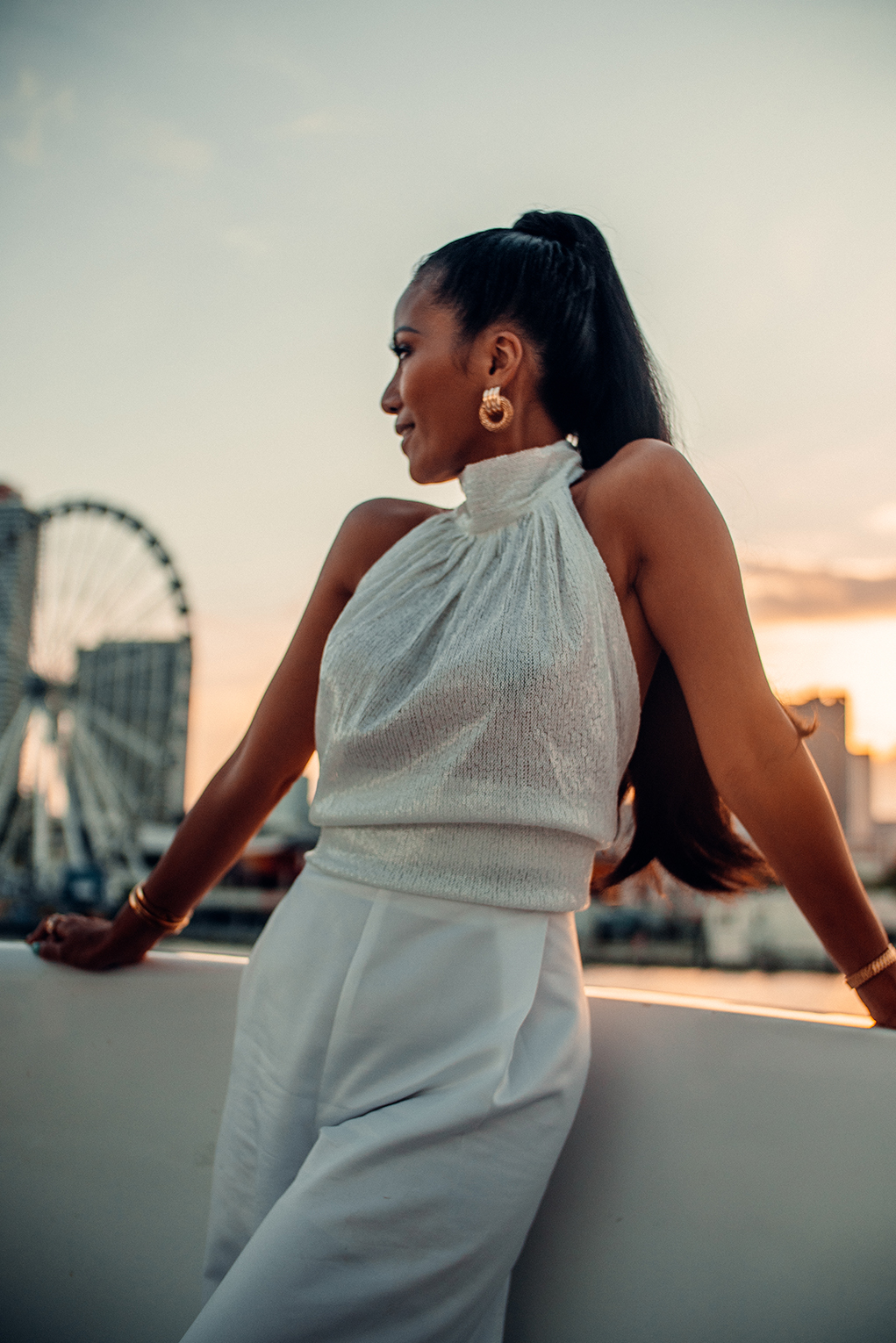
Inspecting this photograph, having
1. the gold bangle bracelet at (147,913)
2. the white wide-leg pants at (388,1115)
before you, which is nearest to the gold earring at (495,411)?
the white wide-leg pants at (388,1115)

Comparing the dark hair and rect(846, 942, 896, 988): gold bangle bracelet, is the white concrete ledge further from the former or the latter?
the dark hair

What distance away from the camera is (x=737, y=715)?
0.88m

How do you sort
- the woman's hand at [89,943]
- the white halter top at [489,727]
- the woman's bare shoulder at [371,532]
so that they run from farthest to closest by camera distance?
the woman's hand at [89,943], the woman's bare shoulder at [371,532], the white halter top at [489,727]

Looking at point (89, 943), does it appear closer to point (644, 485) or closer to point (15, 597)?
point (644, 485)

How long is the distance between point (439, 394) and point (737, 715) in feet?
1.57

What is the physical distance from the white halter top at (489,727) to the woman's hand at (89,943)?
48 centimetres

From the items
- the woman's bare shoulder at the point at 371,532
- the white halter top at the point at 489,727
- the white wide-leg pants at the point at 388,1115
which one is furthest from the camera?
the woman's bare shoulder at the point at 371,532

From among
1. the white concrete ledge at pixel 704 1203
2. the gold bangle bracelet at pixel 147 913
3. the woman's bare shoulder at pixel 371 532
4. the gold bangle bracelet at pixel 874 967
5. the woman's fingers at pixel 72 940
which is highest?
the woman's bare shoulder at pixel 371 532

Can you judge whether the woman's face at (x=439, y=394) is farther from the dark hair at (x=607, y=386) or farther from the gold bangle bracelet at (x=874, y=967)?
the gold bangle bracelet at (x=874, y=967)

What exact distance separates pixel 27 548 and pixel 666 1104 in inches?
751

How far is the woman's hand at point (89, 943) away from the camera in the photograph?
131cm

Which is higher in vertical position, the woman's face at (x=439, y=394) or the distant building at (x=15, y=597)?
the distant building at (x=15, y=597)

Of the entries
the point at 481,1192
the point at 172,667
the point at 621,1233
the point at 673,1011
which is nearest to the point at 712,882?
the point at 673,1011

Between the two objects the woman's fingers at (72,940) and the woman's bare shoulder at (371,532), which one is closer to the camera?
the woman's bare shoulder at (371,532)
